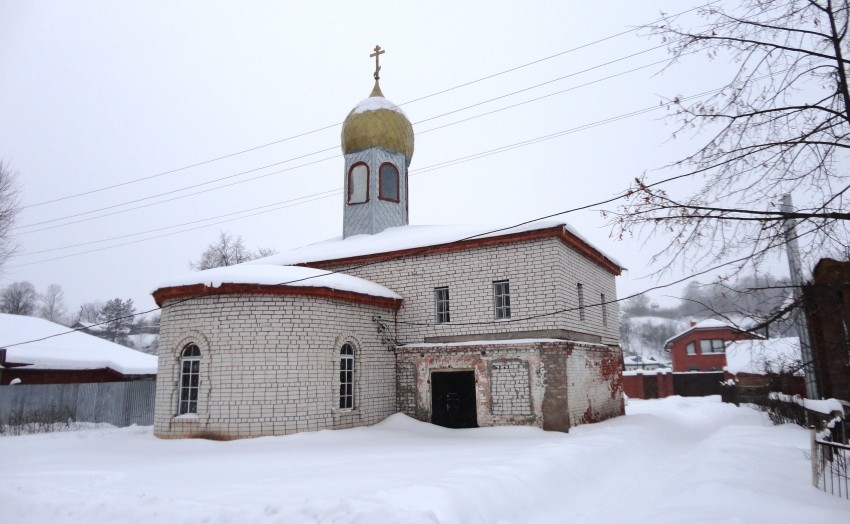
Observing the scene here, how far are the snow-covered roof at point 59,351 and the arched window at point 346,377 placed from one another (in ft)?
44.5

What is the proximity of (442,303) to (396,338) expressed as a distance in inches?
65.9

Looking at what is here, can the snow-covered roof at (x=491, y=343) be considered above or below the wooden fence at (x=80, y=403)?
above

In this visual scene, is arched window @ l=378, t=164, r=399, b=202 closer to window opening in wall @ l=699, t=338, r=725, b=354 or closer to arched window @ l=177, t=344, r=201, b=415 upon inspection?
arched window @ l=177, t=344, r=201, b=415

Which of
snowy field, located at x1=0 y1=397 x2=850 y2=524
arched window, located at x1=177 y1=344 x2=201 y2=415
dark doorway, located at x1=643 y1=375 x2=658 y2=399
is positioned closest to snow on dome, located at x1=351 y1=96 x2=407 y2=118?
A: arched window, located at x1=177 y1=344 x2=201 y2=415

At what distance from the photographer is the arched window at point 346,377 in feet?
43.0

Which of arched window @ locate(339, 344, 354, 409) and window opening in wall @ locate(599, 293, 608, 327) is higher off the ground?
window opening in wall @ locate(599, 293, 608, 327)

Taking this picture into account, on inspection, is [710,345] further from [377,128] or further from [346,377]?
[346,377]

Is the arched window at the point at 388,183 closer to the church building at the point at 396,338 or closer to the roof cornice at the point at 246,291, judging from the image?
the church building at the point at 396,338

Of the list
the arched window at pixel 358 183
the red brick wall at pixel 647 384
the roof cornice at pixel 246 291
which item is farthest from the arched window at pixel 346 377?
the red brick wall at pixel 647 384

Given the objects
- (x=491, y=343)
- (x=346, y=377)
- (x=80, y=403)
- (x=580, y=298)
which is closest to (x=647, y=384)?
(x=580, y=298)

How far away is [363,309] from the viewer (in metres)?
13.9

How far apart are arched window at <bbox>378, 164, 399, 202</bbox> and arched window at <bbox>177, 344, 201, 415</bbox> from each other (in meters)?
9.01

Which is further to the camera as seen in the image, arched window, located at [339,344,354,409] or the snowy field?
arched window, located at [339,344,354,409]

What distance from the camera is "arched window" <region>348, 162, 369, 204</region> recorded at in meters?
19.0
